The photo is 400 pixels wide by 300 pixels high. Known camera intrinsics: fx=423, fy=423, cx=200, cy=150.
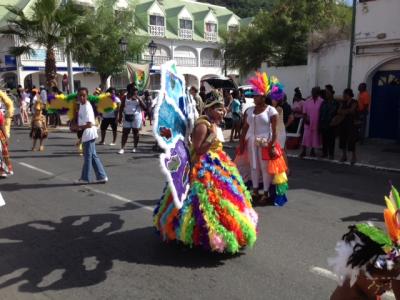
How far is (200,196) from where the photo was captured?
13.9 feet

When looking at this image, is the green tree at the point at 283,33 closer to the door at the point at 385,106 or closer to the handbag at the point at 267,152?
the door at the point at 385,106

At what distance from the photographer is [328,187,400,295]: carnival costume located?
2.04m

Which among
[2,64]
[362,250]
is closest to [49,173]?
[362,250]

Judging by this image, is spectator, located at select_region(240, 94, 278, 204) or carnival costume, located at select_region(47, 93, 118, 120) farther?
carnival costume, located at select_region(47, 93, 118, 120)

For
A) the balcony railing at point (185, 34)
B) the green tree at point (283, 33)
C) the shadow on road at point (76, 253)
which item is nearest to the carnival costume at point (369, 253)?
the shadow on road at point (76, 253)

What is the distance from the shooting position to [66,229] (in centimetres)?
A: 548

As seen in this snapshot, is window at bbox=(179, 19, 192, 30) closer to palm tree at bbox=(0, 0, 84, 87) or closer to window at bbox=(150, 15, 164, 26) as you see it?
window at bbox=(150, 15, 164, 26)

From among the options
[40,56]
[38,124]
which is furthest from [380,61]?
[40,56]

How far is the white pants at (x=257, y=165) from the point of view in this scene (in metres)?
6.29

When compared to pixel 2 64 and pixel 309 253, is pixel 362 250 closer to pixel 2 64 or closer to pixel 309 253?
pixel 309 253

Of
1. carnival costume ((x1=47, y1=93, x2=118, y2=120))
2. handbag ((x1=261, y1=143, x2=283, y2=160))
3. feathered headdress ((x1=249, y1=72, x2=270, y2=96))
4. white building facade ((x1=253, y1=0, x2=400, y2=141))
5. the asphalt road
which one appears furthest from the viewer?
white building facade ((x1=253, y1=0, x2=400, y2=141))

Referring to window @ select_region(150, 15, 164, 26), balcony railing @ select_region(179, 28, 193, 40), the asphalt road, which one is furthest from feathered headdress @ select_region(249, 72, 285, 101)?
balcony railing @ select_region(179, 28, 193, 40)

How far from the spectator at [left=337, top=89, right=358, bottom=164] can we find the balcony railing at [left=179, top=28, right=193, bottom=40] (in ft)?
105

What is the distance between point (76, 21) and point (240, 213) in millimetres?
17051
